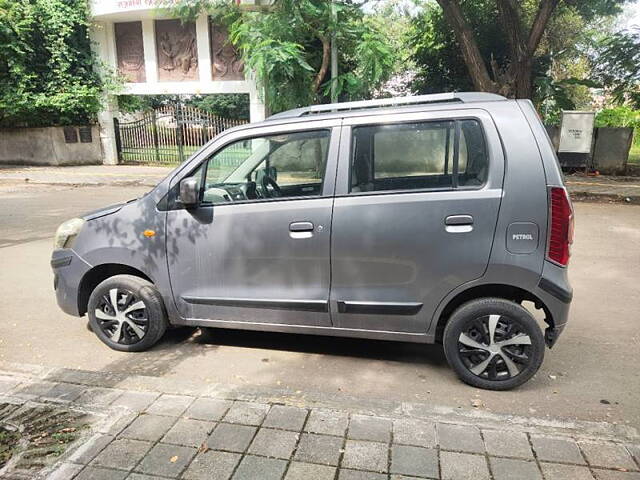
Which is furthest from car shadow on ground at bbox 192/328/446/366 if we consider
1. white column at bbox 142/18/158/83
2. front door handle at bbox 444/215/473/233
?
white column at bbox 142/18/158/83

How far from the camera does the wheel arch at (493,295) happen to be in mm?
3318

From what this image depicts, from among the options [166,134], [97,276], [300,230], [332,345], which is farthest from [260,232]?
[166,134]

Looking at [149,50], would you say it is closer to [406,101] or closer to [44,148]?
[44,148]

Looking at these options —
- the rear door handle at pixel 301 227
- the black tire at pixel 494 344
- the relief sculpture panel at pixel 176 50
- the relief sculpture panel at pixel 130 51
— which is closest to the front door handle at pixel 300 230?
the rear door handle at pixel 301 227

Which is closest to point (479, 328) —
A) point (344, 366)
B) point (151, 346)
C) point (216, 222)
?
point (344, 366)

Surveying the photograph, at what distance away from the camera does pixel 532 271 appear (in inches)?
125

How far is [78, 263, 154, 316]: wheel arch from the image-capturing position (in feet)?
13.2

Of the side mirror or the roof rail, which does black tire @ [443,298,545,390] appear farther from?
the side mirror

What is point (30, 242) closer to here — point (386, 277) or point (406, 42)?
point (386, 277)

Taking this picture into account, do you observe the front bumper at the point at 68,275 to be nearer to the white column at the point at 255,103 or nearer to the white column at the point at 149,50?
the white column at the point at 255,103

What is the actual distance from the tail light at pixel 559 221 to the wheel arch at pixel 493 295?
1.08 ft

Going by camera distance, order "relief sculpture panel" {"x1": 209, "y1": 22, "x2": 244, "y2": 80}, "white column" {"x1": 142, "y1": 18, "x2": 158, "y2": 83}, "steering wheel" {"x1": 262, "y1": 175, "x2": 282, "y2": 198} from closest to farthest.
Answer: "steering wheel" {"x1": 262, "y1": 175, "x2": 282, "y2": 198}
"relief sculpture panel" {"x1": 209, "y1": 22, "x2": 244, "y2": 80}
"white column" {"x1": 142, "y1": 18, "x2": 158, "y2": 83}

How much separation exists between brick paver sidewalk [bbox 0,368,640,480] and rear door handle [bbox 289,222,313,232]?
3.50ft

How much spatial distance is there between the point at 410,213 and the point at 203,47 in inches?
641
